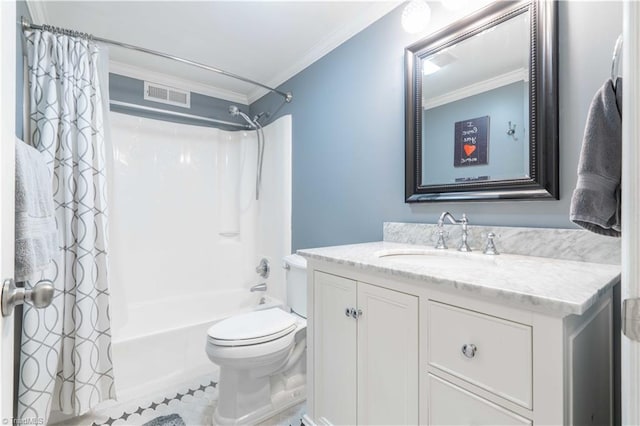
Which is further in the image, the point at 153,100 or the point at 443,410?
the point at 153,100

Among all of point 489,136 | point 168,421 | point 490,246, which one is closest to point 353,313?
point 490,246

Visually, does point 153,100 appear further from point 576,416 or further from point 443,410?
point 576,416

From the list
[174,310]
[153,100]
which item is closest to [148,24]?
[153,100]

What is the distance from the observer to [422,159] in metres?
1.50

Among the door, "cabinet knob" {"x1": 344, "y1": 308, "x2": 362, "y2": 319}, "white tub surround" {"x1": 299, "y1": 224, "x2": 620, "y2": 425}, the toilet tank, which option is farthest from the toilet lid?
the door

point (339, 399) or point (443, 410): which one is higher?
point (443, 410)

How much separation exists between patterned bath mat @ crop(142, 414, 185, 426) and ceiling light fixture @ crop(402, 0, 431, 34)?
222 centimetres

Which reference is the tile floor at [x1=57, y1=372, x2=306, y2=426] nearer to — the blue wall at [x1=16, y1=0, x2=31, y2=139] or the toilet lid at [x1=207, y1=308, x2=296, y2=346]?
the toilet lid at [x1=207, y1=308, x2=296, y2=346]

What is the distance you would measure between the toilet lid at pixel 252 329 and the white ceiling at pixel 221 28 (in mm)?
1726

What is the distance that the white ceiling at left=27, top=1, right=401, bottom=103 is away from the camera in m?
1.68

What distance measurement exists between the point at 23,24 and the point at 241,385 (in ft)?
6.76

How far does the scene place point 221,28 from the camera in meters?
1.88

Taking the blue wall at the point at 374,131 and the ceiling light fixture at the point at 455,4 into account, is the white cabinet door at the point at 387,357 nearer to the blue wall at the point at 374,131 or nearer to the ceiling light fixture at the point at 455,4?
the blue wall at the point at 374,131

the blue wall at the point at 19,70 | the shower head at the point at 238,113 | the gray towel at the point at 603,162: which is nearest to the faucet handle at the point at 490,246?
the gray towel at the point at 603,162
